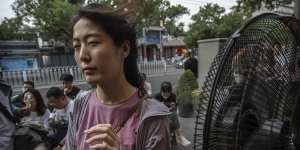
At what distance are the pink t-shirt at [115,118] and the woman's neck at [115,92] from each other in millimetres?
18

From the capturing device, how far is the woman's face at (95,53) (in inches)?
37.5

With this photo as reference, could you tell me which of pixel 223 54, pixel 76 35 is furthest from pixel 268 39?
pixel 76 35

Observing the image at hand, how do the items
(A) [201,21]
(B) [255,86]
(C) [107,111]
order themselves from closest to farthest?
(B) [255,86] < (C) [107,111] < (A) [201,21]

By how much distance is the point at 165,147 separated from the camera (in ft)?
3.21

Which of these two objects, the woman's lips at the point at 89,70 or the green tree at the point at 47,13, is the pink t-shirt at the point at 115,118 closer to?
the woman's lips at the point at 89,70

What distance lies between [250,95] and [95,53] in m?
0.53

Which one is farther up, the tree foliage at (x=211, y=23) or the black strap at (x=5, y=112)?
the tree foliage at (x=211, y=23)

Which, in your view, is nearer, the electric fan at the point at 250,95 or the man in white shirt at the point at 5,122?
the electric fan at the point at 250,95

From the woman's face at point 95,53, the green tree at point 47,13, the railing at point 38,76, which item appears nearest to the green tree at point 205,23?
the green tree at point 47,13

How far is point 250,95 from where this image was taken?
3.09 ft

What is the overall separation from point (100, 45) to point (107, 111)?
0.26 meters

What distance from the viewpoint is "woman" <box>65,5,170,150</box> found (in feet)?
3.12

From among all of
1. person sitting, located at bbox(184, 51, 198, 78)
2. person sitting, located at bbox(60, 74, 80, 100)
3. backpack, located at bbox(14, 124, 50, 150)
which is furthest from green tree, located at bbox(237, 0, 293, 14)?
backpack, located at bbox(14, 124, 50, 150)

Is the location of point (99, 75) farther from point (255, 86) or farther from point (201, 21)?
point (201, 21)
